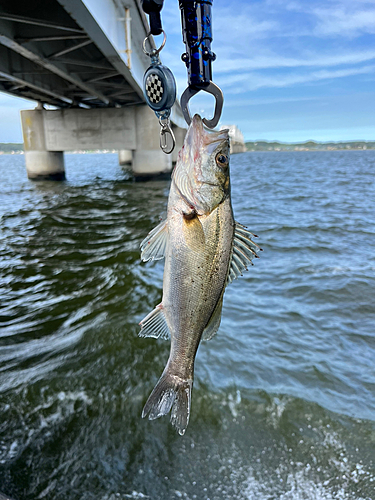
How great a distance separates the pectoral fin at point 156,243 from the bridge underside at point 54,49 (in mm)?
9649

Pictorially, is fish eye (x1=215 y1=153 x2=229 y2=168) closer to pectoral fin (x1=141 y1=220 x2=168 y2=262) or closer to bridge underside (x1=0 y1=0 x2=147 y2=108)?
pectoral fin (x1=141 y1=220 x2=168 y2=262)

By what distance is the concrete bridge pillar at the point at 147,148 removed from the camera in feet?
96.3

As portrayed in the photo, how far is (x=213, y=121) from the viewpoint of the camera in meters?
Result: 2.64

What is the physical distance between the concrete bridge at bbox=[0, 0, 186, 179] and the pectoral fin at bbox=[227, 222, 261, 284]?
556 cm

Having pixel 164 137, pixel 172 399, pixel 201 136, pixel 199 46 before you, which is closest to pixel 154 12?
pixel 199 46

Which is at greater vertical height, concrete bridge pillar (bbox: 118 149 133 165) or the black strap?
the black strap

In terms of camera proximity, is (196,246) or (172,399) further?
(172,399)

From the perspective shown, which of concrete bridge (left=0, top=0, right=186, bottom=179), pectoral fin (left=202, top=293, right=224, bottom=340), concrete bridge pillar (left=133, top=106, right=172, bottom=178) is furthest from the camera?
concrete bridge pillar (left=133, top=106, right=172, bottom=178)

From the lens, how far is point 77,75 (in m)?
20.4

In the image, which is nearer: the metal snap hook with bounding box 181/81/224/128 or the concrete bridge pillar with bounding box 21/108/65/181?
the metal snap hook with bounding box 181/81/224/128

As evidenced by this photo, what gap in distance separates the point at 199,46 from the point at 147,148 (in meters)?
28.1

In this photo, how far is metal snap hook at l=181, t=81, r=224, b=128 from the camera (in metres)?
2.58

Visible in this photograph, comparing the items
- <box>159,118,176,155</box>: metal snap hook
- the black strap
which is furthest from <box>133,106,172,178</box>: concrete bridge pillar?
<box>159,118,176,155</box>: metal snap hook

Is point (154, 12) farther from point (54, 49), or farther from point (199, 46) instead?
point (54, 49)
